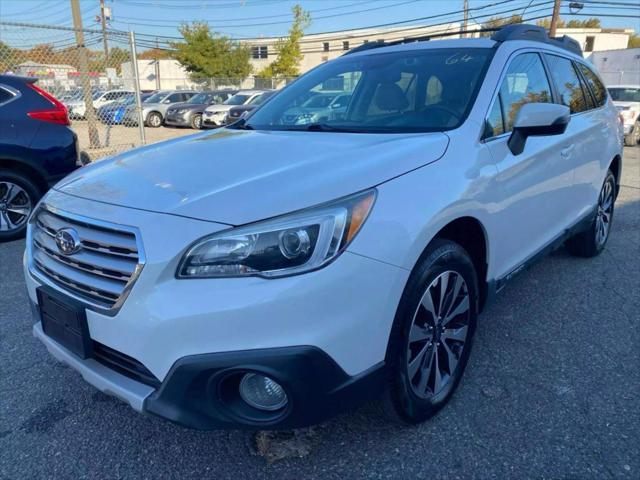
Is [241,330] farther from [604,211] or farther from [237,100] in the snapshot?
[237,100]

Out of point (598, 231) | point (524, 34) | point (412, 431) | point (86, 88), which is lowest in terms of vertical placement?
point (412, 431)

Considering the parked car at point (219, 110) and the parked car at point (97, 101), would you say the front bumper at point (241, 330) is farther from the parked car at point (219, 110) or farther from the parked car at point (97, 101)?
the parked car at point (219, 110)

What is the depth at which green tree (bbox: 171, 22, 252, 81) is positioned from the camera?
39312 millimetres

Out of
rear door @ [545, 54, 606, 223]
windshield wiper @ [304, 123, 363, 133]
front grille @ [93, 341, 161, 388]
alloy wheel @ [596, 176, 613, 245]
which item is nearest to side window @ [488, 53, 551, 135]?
rear door @ [545, 54, 606, 223]

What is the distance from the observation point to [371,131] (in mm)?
2656

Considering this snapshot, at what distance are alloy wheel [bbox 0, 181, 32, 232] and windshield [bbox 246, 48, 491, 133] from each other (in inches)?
128

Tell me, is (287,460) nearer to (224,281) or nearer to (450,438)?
(450,438)

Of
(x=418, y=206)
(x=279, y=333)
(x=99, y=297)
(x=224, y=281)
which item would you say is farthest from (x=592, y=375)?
(x=99, y=297)

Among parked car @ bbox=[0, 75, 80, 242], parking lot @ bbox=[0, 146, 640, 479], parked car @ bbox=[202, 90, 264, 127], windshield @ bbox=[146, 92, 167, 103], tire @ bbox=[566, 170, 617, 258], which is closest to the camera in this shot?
parking lot @ bbox=[0, 146, 640, 479]

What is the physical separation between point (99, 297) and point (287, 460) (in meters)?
1.01

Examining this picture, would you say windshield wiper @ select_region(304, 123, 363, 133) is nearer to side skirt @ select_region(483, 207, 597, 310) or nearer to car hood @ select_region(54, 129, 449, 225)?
car hood @ select_region(54, 129, 449, 225)

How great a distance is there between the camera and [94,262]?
1.89 meters

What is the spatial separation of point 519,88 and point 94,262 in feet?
8.05

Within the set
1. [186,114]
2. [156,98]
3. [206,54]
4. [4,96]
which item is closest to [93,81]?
[4,96]
